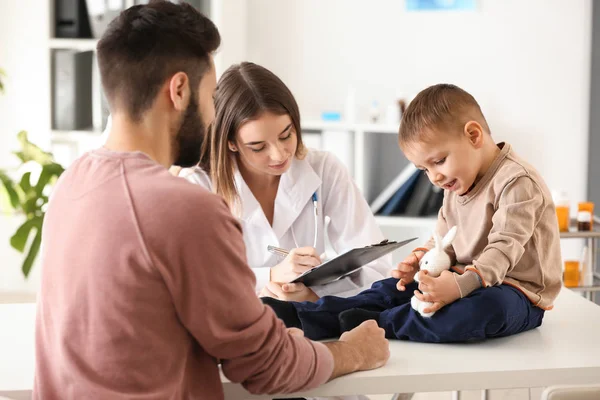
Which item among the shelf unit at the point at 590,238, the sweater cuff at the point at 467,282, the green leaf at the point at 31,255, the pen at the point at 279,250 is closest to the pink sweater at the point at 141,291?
the sweater cuff at the point at 467,282

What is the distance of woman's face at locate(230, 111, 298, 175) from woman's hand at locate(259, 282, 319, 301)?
14.5 inches

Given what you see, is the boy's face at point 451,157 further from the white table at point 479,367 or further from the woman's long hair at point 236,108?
the woman's long hair at point 236,108

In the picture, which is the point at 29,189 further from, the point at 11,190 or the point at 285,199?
the point at 285,199

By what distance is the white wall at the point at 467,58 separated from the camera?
379 centimetres

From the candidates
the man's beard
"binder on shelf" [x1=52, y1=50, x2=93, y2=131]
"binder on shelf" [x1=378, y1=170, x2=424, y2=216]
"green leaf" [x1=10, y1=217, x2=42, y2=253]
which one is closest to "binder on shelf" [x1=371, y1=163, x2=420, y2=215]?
"binder on shelf" [x1=378, y1=170, x2=424, y2=216]

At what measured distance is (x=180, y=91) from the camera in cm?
131

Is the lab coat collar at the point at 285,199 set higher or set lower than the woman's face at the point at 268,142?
lower

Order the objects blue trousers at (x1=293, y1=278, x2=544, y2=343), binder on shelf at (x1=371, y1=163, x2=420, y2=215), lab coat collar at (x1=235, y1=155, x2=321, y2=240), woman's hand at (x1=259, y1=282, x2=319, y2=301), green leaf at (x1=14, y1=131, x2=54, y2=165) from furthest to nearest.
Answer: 1. binder on shelf at (x1=371, y1=163, x2=420, y2=215)
2. green leaf at (x1=14, y1=131, x2=54, y2=165)
3. lab coat collar at (x1=235, y1=155, x2=321, y2=240)
4. woman's hand at (x1=259, y1=282, x2=319, y2=301)
5. blue trousers at (x1=293, y1=278, x2=544, y2=343)

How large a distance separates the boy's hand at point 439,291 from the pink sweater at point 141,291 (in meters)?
0.35

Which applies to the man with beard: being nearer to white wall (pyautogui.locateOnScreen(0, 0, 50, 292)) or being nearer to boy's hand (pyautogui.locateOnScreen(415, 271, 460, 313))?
boy's hand (pyautogui.locateOnScreen(415, 271, 460, 313))

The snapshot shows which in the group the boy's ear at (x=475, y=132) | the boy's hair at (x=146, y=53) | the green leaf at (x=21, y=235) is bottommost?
the green leaf at (x=21, y=235)

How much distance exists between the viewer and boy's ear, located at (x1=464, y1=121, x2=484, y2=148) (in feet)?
5.63

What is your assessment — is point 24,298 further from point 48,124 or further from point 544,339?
point 544,339

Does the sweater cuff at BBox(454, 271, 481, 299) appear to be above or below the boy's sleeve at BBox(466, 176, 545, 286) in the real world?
below
